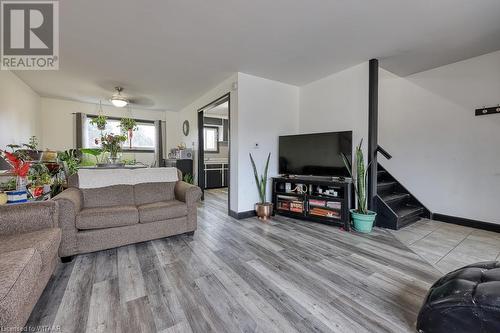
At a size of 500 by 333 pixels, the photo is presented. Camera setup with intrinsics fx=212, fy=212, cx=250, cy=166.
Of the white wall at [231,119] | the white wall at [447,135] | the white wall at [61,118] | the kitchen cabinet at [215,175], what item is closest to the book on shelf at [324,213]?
the white wall at [231,119]

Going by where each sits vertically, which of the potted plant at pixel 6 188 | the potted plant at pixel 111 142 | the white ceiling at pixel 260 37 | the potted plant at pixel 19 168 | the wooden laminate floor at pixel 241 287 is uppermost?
the white ceiling at pixel 260 37

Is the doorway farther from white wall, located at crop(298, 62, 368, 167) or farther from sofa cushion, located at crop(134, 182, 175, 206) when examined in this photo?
white wall, located at crop(298, 62, 368, 167)

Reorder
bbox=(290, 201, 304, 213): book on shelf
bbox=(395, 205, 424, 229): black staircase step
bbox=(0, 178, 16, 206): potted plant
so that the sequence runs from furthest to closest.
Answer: bbox=(290, 201, 304, 213): book on shelf < bbox=(395, 205, 424, 229): black staircase step < bbox=(0, 178, 16, 206): potted plant

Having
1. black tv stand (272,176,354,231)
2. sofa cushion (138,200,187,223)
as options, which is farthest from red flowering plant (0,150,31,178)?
black tv stand (272,176,354,231)

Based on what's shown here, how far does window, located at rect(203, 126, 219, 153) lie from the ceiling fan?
2.00 m

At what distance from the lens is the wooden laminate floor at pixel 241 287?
1.34 meters

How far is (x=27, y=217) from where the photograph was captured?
5.33ft

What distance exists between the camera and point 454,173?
10.9 feet

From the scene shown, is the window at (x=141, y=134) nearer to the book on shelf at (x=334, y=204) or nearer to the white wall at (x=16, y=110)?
the white wall at (x=16, y=110)

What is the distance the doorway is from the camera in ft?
17.1

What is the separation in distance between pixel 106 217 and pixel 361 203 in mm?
3220

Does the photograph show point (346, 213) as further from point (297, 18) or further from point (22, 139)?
point (22, 139)

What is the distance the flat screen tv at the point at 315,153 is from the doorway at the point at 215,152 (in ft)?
6.59

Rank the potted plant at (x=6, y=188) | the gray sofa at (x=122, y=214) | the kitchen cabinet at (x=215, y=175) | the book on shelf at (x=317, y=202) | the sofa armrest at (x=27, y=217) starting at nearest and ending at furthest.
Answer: the sofa armrest at (x=27, y=217)
the potted plant at (x=6, y=188)
the gray sofa at (x=122, y=214)
the book on shelf at (x=317, y=202)
the kitchen cabinet at (x=215, y=175)
